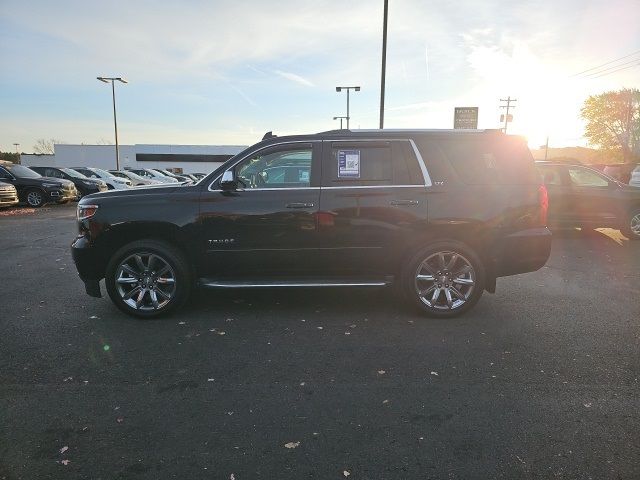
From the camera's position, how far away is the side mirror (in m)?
4.66

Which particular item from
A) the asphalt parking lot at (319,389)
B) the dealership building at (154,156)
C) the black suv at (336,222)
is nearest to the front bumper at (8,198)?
the asphalt parking lot at (319,389)

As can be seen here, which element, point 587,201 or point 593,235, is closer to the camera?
point 587,201

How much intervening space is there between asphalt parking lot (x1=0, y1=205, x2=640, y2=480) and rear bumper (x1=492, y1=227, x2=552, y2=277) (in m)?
0.55

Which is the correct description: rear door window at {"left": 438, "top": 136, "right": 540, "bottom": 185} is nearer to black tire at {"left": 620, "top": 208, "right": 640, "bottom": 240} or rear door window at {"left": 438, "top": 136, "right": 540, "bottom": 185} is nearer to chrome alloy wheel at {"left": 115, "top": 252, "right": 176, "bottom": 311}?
chrome alloy wheel at {"left": 115, "top": 252, "right": 176, "bottom": 311}

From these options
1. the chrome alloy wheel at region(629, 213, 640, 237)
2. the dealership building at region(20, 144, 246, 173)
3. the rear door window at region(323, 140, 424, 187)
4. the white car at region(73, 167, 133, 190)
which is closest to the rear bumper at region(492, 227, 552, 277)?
the rear door window at region(323, 140, 424, 187)

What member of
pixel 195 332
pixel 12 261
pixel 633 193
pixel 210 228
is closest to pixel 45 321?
pixel 195 332

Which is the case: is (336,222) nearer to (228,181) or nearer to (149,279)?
(228,181)

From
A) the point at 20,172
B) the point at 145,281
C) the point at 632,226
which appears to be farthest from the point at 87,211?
the point at 20,172

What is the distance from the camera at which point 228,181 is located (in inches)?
184

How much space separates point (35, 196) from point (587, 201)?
19.0m

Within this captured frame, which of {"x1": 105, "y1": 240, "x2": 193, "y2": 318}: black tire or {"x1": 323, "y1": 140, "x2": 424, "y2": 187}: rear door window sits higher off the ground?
{"x1": 323, "y1": 140, "x2": 424, "y2": 187}: rear door window

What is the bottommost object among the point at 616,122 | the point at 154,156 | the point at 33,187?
the point at 33,187

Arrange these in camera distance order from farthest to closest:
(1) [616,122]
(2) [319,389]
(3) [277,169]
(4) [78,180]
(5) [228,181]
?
(1) [616,122] < (4) [78,180] < (3) [277,169] < (5) [228,181] < (2) [319,389]

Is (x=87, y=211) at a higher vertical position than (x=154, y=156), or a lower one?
lower
